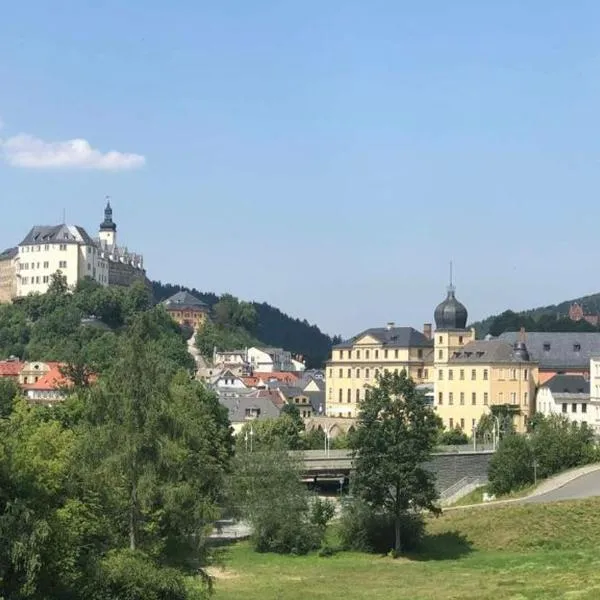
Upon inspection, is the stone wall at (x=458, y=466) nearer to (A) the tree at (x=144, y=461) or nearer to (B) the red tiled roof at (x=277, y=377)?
(A) the tree at (x=144, y=461)

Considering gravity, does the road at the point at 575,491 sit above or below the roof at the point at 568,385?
below

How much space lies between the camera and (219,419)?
7244 cm

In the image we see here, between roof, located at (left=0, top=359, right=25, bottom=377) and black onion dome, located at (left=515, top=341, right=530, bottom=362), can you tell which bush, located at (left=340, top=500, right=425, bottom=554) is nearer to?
black onion dome, located at (left=515, top=341, right=530, bottom=362)

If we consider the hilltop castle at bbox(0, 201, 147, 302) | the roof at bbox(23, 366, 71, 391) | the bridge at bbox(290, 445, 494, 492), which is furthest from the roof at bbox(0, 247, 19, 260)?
the bridge at bbox(290, 445, 494, 492)

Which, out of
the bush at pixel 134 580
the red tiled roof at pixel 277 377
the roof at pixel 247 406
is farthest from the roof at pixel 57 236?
the bush at pixel 134 580

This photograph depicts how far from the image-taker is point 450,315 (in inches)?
4454

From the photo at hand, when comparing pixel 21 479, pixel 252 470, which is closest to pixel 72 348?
pixel 252 470

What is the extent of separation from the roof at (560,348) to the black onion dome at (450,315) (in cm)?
423

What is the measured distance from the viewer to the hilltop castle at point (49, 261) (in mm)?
172500

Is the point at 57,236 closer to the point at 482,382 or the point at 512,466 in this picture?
the point at 482,382

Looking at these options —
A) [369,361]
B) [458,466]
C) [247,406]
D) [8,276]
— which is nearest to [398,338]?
[369,361]

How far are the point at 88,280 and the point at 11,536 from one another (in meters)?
140

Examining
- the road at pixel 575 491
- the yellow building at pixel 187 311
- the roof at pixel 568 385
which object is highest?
the yellow building at pixel 187 311

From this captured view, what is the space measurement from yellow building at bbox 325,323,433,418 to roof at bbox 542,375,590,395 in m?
18.3
